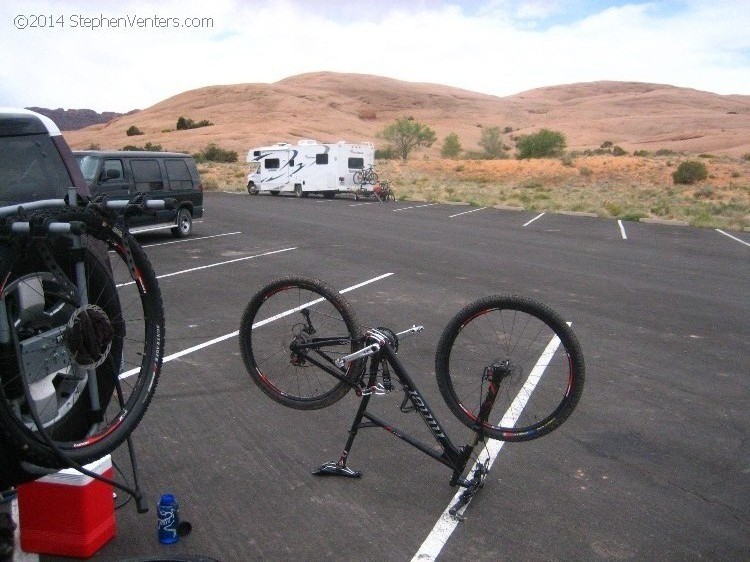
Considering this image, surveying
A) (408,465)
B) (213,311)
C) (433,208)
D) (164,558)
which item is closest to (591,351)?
(408,465)

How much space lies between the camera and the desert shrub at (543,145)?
71.7 m

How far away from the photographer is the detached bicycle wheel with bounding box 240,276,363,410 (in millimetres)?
4316

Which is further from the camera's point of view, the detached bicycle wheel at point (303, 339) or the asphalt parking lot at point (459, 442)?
the detached bicycle wheel at point (303, 339)

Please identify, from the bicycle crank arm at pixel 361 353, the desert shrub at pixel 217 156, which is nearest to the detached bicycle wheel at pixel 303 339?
the bicycle crank arm at pixel 361 353

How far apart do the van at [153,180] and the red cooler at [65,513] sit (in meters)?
10.7

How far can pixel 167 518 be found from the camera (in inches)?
137

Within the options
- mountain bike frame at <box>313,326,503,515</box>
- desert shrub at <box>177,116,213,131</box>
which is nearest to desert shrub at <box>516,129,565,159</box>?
desert shrub at <box>177,116,213,131</box>

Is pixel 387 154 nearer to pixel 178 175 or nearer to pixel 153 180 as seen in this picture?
pixel 178 175

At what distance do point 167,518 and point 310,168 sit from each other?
30472mm

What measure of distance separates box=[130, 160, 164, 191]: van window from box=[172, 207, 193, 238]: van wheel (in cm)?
90

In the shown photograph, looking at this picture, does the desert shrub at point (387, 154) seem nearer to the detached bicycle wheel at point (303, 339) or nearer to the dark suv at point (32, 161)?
the detached bicycle wheel at point (303, 339)

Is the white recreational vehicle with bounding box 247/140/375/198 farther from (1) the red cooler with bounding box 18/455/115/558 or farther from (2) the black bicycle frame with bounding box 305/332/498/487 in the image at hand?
(1) the red cooler with bounding box 18/455/115/558

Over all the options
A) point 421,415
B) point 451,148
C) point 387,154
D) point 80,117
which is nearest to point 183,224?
point 421,415

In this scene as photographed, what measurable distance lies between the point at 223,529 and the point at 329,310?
164 centimetres
